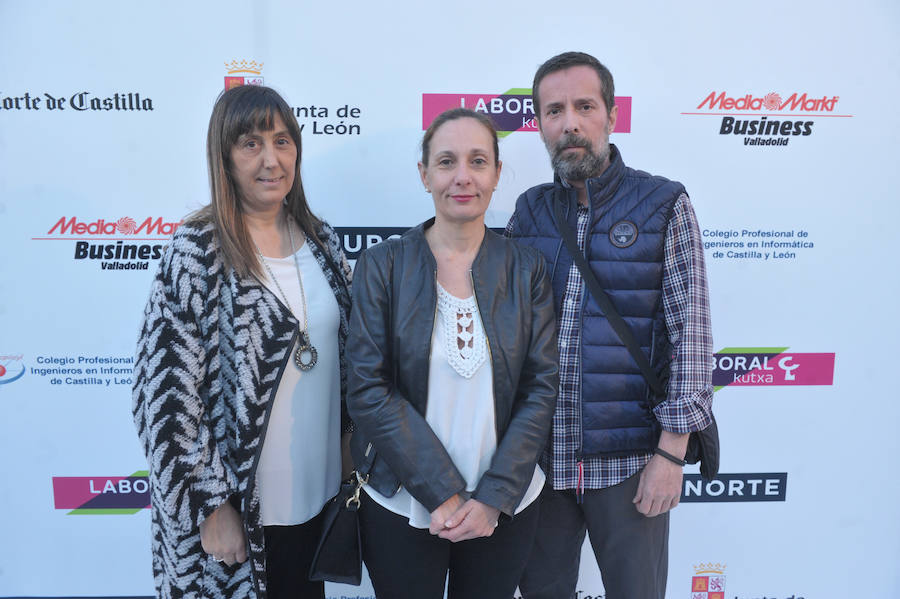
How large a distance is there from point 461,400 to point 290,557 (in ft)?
2.46

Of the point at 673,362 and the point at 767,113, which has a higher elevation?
the point at 767,113

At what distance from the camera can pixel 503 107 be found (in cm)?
224

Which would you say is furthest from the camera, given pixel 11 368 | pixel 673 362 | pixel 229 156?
pixel 11 368

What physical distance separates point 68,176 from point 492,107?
1926 millimetres

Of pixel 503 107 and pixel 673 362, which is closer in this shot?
pixel 673 362

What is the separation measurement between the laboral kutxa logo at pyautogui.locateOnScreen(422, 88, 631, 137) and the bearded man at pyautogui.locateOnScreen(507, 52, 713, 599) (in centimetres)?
63

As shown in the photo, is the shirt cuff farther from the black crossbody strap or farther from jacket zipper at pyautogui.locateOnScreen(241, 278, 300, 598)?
jacket zipper at pyautogui.locateOnScreen(241, 278, 300, 598)

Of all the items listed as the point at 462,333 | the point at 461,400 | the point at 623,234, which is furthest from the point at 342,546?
the point at 623,234

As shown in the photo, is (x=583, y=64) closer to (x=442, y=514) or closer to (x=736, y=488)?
(x=442, y=514)

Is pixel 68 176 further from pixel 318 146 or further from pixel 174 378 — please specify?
pixel 174 378

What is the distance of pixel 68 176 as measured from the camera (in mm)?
2197

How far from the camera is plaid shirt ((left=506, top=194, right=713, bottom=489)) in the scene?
56.9 inches

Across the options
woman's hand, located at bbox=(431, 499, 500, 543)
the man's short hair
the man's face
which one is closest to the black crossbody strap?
the man's face

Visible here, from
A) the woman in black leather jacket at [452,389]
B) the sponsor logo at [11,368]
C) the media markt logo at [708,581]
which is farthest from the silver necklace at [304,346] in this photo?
the media markt logo at [708,581]
